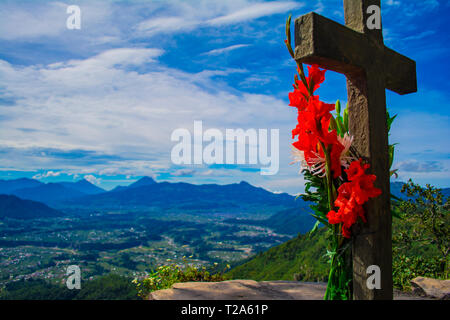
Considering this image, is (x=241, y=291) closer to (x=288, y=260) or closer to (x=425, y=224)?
(x=425, y=224)

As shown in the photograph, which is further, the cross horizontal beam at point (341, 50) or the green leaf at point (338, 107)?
the green leaf at point (338, 107)

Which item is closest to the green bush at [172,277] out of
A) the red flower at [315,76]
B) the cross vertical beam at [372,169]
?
the cross vertical beam at [372,169]

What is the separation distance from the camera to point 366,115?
3000mm

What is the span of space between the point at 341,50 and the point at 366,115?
651 mm

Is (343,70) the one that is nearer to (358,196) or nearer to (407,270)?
(358,196)

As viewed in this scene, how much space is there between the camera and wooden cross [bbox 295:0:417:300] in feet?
9.38

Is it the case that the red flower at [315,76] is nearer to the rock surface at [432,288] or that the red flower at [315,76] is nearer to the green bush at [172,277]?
the rock surface at [432,288]

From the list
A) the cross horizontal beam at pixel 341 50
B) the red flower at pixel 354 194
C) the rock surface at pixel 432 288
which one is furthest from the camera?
the rock surface at pixel 432 288

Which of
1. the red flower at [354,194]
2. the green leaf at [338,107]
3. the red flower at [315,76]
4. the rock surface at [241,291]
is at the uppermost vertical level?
the red flower at [315,76]

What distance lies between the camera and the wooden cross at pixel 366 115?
286 cm

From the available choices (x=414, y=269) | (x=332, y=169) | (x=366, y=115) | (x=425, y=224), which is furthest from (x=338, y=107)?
(x=425, y=224)
